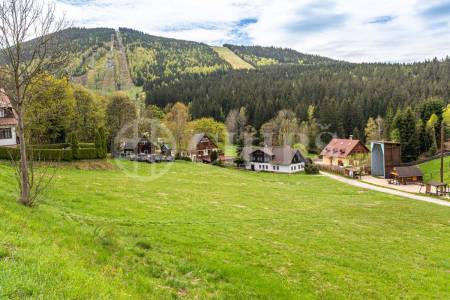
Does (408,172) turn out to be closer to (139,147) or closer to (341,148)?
(341,148)

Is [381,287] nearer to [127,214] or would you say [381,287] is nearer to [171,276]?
[171,276]

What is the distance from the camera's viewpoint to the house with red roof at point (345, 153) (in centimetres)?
8162

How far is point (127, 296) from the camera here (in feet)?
26.4

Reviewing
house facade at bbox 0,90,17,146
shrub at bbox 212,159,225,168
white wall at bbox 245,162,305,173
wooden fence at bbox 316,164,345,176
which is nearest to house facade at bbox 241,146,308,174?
white wall at bbox 245,162,305,173

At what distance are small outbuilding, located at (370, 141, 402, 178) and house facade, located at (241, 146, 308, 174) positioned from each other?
571 inches

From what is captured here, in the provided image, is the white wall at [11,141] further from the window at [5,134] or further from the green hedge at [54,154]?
the green hedge at [54,154]

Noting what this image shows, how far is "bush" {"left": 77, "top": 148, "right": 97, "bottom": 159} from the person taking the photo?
4091 cm

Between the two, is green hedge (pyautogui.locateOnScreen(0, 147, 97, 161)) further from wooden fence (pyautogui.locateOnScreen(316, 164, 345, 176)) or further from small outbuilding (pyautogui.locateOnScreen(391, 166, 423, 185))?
small outbuilding (pyautogui.locateOnScreen(391, 166, 423, 185))

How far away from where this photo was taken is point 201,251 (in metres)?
13.9

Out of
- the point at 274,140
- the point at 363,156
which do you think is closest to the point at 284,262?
the point at 363,156

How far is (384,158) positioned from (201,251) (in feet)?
202

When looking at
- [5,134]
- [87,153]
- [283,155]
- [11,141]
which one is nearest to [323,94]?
[283,155]

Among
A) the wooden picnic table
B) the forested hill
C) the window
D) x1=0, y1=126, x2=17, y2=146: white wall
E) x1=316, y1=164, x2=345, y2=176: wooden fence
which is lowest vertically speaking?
the wooden picnic table

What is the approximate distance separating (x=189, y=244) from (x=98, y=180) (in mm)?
19338
